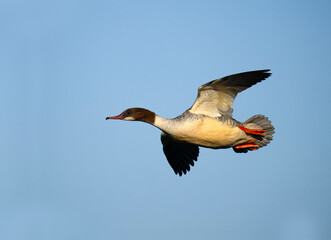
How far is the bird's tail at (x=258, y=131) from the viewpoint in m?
9.62

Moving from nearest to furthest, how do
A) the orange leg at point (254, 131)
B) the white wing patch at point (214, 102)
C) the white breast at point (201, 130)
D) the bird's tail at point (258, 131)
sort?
the white breast at point (201, 130) → the white wing patch at point (214, 102) → the orange leg at point (254, 131) → the bird's tail at point (258, 131)

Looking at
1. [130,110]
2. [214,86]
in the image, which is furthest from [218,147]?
[130,110]

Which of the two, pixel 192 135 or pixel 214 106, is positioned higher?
pixel 214 106

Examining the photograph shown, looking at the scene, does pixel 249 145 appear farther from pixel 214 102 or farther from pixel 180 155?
pixel 180 155

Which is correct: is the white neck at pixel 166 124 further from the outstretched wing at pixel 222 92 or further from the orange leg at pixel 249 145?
the orange leg at pixel 249 145

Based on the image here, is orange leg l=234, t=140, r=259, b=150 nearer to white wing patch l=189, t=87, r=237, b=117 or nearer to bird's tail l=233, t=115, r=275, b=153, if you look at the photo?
bird's tail l=233, t=115, r=275, b=153

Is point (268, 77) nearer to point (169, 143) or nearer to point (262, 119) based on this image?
point (262, 119)

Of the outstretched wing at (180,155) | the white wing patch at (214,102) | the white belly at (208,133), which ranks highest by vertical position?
the white wing patch at (214,102)

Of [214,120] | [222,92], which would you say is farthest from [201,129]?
[222,92]

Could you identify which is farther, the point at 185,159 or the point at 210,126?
the point at 185,159

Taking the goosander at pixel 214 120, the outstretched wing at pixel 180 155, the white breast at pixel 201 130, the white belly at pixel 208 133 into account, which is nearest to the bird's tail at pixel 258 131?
the goosander at pixel 214 120

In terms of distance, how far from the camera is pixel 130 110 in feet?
29.5

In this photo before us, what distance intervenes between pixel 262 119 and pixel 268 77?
130cm

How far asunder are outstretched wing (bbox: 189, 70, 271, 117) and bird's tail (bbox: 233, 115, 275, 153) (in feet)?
2.19
